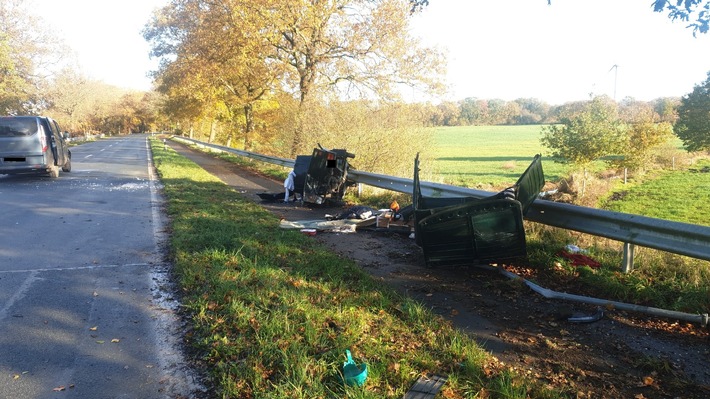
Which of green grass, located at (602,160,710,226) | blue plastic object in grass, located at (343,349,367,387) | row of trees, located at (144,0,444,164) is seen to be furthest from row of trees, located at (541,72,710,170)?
blue plastic object in grass, located at (343,349,367,387)

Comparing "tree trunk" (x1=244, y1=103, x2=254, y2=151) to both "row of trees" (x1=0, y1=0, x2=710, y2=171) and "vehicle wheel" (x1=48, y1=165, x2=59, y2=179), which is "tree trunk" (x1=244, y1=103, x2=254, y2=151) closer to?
"row of trees" (x1=0, y1=0, x2=710, y2=171)

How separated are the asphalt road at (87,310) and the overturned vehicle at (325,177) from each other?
310 cm

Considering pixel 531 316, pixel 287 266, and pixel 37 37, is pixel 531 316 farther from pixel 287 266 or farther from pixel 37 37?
pixel 37 37

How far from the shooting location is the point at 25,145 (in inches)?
545

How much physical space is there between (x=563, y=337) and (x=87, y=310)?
409 centimetres

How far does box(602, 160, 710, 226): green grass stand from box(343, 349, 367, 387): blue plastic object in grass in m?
19.9

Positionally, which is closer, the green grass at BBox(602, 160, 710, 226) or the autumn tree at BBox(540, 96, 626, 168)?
the green grass at BBox(602, 160, 710, 226)

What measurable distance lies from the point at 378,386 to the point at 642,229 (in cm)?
316

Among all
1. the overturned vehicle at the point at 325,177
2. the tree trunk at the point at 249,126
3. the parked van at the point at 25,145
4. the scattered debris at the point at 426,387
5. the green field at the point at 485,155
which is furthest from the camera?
the tree trunk at the point at 249,126

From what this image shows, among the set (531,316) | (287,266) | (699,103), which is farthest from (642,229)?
(699,103)

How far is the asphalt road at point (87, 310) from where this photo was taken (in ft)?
10.0

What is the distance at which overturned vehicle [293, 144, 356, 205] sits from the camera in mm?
10000

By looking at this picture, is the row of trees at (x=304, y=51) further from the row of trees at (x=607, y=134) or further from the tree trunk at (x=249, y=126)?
the row of trees at (x=607, y=134)

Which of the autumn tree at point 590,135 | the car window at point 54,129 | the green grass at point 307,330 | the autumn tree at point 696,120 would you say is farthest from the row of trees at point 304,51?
the autumn tree at point 696,120
